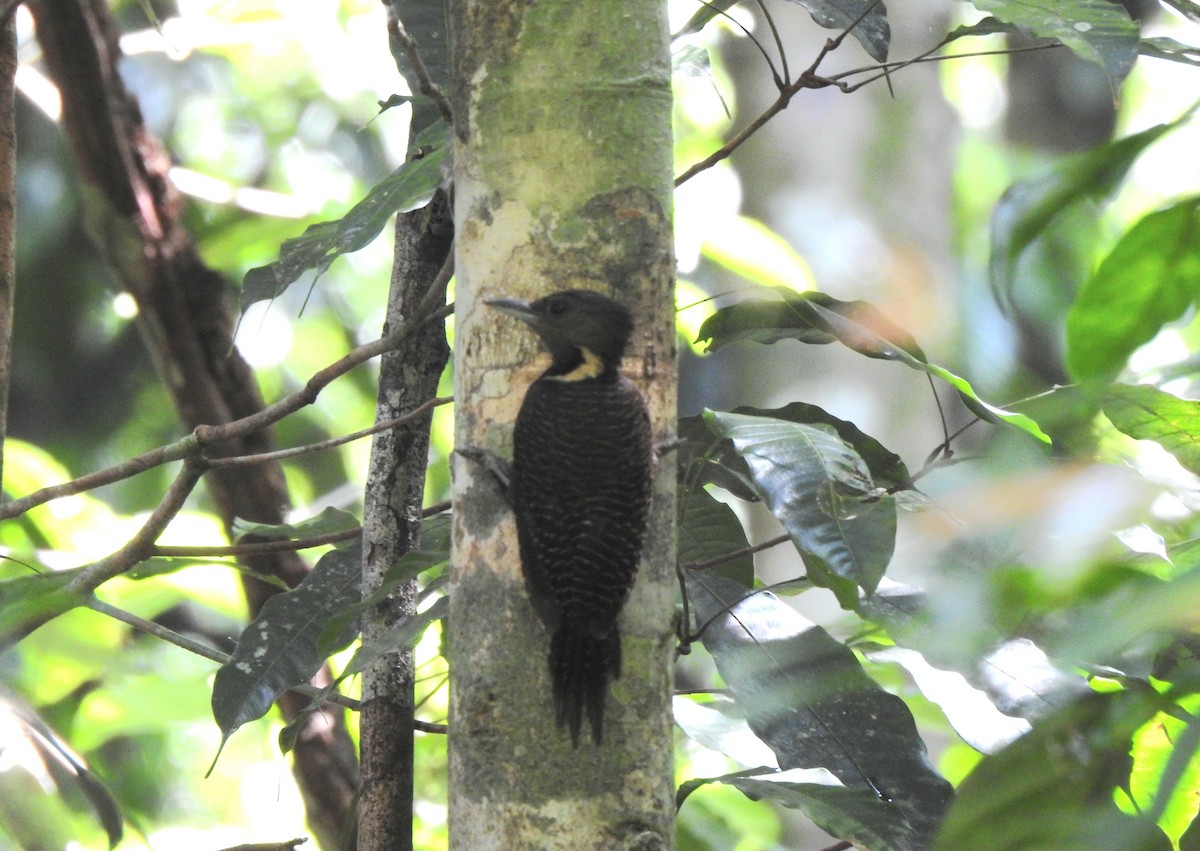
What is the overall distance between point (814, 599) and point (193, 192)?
2.13 m

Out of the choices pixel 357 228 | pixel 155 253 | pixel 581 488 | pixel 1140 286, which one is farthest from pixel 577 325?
pixel 155 253

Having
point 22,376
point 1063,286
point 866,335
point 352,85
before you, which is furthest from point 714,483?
point 352,85

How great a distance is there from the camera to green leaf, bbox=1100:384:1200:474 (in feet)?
4.42

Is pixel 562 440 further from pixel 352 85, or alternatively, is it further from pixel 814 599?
pixel 352 85

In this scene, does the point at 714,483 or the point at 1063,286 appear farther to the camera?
the point at 714,483

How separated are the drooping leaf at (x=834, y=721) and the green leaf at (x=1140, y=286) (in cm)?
68

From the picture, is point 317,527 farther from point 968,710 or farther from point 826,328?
point 968,710

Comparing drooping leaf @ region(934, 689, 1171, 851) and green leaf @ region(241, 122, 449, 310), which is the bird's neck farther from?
drooping leaf @ region(934, 689, 1171, 851)

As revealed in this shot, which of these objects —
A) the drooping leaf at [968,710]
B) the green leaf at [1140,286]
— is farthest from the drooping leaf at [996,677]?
the green leaf at [1140,286]

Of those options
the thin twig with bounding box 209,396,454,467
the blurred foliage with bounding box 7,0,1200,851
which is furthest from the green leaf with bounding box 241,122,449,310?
the thin twig with bounding box 209,396,454,467

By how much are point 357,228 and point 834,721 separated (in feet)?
2.61

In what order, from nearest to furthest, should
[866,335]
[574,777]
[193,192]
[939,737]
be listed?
[574,777] < [866,335] < [193,192] < [939,737]

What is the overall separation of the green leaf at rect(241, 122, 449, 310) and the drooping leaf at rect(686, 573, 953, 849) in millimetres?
604

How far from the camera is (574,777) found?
100 centimetres
